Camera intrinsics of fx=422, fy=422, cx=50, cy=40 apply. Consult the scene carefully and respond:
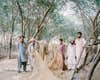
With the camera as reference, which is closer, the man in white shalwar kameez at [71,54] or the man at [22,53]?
the man in white shalwar kameez at [71,54]

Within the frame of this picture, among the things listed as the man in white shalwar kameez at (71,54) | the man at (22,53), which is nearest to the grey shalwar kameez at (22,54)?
the man at (22,53)

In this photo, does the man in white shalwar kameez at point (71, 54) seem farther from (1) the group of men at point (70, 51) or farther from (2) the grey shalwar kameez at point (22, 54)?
(2) the grey shalwar kameez at point (22, 54)

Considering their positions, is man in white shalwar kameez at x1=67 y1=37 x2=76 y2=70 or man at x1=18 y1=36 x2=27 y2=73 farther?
man at x1=18 y1=36 x2=27 y2=73

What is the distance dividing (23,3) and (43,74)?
811 inches

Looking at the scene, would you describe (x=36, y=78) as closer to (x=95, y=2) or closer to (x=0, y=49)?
(x=95, y=2)

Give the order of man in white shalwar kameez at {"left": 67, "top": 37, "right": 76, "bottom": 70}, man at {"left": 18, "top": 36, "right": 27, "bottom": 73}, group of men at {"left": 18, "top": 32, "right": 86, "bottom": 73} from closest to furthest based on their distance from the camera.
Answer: group of men at {"left": 18, "top": 32, "right": 86, "bottom": 73}
man in white shalwar kameez at {"left": 67, "top": 37, "right": 76, "bottom": 70}
man at {"left": 18, "top": 36, "right": 27, "bottom": 73}

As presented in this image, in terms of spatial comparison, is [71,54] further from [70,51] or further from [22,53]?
[22,53]

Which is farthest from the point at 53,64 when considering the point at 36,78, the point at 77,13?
the point at 77,13

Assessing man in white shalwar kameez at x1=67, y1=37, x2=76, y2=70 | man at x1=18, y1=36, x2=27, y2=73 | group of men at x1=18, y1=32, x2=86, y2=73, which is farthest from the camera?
man at x1=18, y1=36, x2=27, y2=73

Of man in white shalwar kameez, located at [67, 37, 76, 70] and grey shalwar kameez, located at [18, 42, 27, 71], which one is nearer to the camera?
man in white shalwar kameez, located at [67, 37, 76, 70]

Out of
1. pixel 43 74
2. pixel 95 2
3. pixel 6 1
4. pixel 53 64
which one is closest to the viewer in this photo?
pixel 43 74

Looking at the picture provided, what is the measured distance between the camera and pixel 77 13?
1358 inches

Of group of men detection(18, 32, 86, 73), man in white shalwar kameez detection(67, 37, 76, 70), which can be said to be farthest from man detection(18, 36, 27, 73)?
man in white shalwar kameez detection(67, 37, 76, 70)

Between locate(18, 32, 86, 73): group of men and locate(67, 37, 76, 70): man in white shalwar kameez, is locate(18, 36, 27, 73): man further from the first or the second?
locate(67, 37, 76, 70): man in white shalwar kameez
